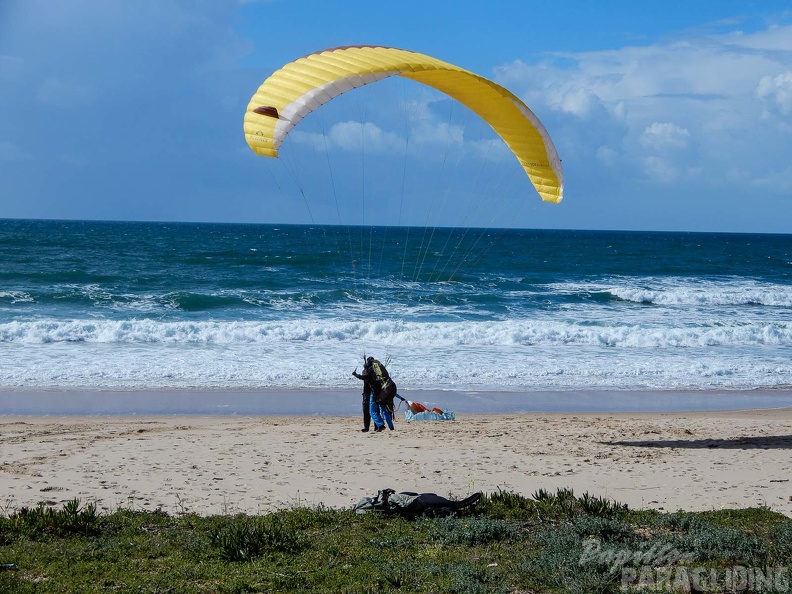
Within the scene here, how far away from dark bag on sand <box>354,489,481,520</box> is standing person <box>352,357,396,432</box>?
4229 mm

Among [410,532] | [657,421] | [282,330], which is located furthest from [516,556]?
[282,330]

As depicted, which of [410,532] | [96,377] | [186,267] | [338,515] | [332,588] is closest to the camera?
[332,588]

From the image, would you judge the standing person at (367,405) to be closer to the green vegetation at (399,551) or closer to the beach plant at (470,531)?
the green vegetation at (399,551)

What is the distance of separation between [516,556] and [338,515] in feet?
5.57

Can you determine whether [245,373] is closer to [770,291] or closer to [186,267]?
[186,267]

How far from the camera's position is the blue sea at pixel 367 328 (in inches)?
629

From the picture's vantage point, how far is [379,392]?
11039 millimetres

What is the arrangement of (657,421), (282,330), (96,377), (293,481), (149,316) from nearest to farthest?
(293,481) → (657,421) → (96,377) → (282,330) → (149,316)

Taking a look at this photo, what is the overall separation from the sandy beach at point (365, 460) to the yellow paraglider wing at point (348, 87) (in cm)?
354

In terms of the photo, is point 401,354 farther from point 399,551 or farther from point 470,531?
point 399,551

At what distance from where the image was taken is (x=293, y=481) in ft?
26.8

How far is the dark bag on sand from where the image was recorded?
257 inches

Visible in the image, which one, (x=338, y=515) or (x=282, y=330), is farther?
(x=282, y=330)

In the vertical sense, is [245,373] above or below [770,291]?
below
